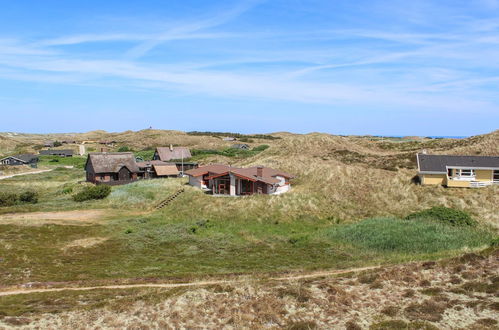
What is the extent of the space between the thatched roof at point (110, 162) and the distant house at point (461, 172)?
45.0 meters

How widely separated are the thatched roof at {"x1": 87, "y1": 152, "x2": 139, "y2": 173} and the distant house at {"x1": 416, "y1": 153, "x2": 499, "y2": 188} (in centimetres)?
4497

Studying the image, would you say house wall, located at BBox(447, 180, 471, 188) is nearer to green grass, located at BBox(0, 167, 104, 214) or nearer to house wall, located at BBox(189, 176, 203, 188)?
house wall, located at BBox(189, 176, 203, 188)

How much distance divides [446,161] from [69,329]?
154ft

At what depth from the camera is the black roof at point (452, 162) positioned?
4684 centimetres

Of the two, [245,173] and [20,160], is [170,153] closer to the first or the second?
[245,173]

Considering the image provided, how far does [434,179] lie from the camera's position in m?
48.0

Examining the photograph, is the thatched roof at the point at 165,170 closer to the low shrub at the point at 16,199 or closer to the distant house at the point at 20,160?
the low shrub at the point at 16,199

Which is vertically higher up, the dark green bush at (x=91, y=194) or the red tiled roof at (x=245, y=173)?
the red tiled roof at (x=245, y=173)

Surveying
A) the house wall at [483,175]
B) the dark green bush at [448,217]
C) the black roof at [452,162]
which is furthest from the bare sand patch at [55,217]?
the house wall at [483,175]

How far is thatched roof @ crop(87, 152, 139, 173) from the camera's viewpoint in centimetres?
6047

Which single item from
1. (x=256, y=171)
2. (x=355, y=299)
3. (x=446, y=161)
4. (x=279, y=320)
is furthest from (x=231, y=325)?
(x=446, y=161)

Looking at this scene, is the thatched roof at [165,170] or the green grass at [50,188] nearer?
the green grass at [50,188]

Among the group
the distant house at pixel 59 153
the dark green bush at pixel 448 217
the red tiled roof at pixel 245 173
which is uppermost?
the distant house at pixel 59 153

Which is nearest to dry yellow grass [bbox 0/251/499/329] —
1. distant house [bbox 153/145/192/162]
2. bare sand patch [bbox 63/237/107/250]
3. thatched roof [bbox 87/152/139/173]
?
bare sand patch [bbox 63/237/107/250]
